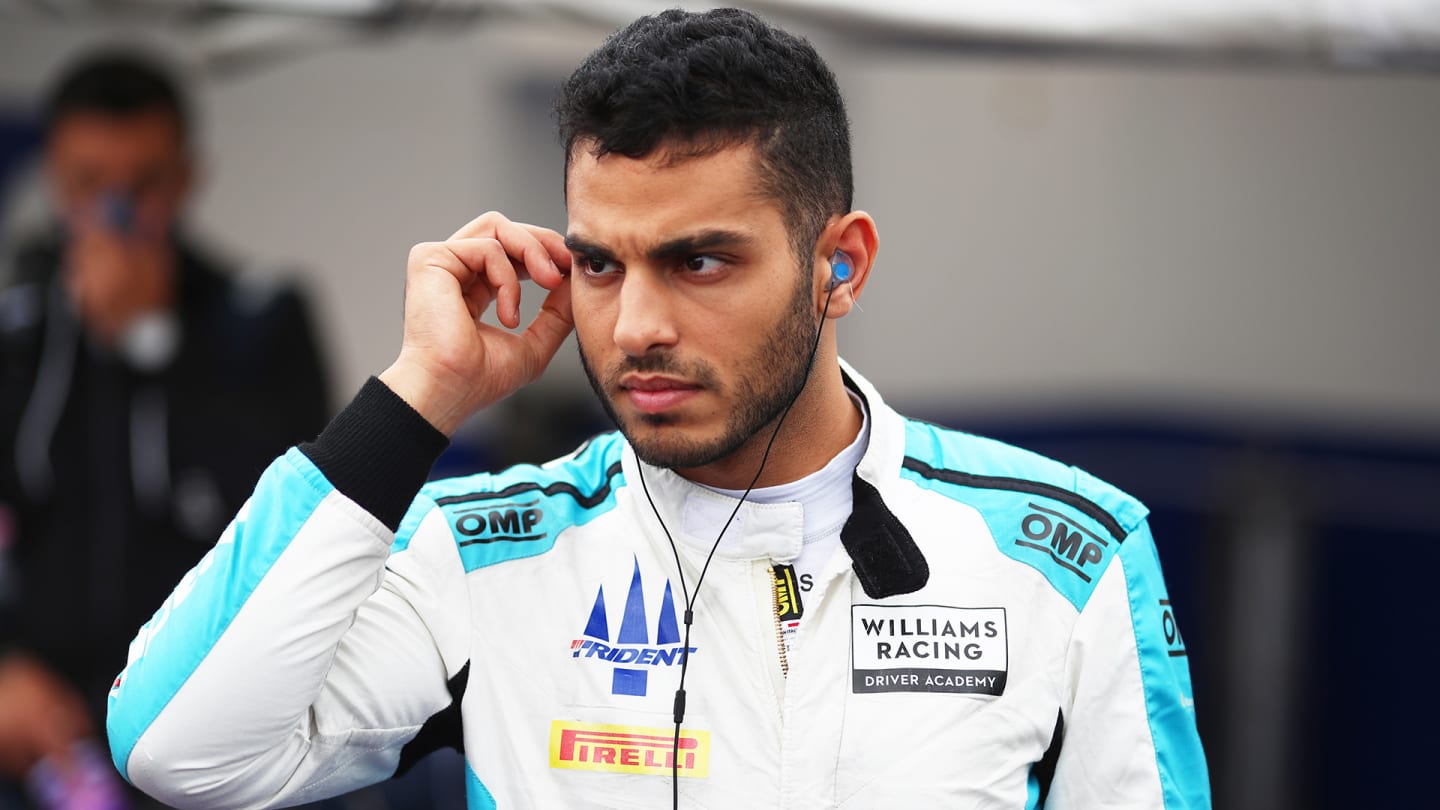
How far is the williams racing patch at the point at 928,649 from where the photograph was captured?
187 centimetres

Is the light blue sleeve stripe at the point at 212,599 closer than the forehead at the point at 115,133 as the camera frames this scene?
Yes

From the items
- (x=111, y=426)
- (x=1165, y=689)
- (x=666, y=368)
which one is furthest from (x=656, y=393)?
(x=111, y=426)

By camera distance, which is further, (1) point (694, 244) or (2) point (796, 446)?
(2) point (796, 446)

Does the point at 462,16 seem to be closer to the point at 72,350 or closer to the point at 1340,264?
the point at 72,350

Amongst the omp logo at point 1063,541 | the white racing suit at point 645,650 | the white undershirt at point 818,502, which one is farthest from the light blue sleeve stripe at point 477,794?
the omp logo at point 1063,541

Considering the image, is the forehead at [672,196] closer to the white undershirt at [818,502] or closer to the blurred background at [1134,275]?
the white undershirt at [818,502]

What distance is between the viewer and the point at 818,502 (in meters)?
1.99

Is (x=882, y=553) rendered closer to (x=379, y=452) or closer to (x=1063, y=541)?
(x=1063, y=541)

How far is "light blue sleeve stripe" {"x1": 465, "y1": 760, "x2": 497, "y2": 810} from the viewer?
73.7 inches

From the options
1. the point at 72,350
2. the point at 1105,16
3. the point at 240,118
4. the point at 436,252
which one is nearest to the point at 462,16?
the point at 72,350

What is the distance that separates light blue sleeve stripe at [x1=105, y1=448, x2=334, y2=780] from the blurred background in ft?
10.8

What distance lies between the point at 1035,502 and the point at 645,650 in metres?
0.50

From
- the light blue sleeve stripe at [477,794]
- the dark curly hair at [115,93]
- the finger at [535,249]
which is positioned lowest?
the light blue sleeve stripe at [477,794]

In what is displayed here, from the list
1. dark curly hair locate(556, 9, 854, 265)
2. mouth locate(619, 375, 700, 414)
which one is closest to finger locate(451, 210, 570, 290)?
dark curly hair locate(556, 9, 854, 265)
